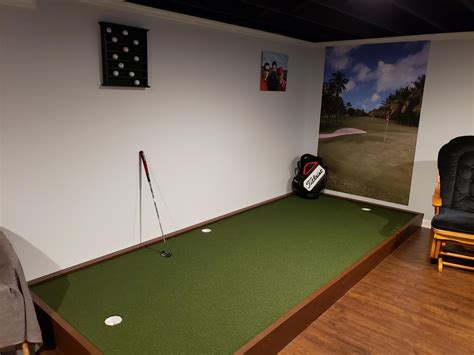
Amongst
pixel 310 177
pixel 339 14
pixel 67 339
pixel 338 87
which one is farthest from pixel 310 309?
pixel 338 87

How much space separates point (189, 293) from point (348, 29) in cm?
345

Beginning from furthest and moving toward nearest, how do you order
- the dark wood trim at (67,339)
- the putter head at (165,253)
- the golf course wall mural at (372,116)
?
the golf course wall mural at (372,116) → the putter head at (165,253) → the dark wood trim at (67,339)

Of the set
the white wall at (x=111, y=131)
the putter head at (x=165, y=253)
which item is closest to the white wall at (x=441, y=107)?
the white wall at (x=111, y=131)

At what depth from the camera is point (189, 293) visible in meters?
2.94

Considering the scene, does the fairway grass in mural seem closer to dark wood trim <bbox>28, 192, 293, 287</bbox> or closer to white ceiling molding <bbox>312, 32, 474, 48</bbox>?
white ceiling molding <bbox>312, 32, 474, 48</bbox>

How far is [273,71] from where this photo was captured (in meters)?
4.97

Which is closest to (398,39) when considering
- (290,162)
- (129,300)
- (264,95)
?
(264,95)

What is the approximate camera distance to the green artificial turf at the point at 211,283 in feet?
8.06

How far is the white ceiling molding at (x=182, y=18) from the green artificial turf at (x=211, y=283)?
7.22ft

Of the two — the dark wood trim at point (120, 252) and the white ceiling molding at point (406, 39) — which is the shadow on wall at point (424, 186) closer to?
the white ceiling molding at point (406, 39)

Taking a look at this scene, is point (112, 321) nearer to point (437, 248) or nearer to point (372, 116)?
point (437, 248)

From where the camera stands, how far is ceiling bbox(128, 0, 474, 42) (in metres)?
3.26

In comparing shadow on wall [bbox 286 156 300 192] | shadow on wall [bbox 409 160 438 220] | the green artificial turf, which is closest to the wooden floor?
the green artificial turf

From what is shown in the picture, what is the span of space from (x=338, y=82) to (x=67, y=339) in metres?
4.69
